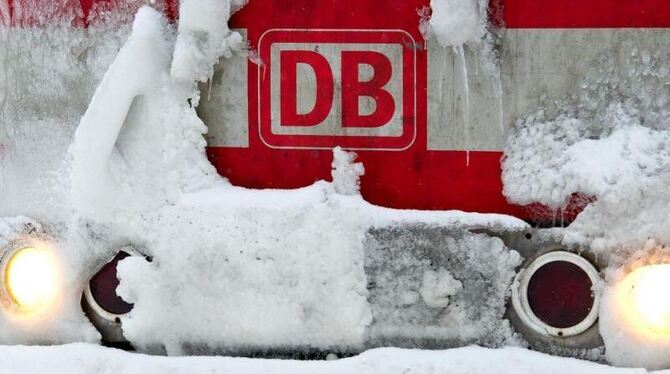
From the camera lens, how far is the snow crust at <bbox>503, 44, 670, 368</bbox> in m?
1.64

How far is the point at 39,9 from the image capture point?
6.07 feet

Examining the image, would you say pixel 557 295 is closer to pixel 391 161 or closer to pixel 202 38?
pixel 391 161

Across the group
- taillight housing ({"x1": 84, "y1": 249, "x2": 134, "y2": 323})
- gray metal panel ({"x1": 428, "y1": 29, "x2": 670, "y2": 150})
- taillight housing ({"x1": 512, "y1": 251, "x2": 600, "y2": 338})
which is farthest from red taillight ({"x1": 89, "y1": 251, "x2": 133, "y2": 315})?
taillight housing ({"x1": 512, "y1": 251, "x2": 600, "y2": 338})

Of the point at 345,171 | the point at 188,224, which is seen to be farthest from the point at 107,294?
the point at 345,171

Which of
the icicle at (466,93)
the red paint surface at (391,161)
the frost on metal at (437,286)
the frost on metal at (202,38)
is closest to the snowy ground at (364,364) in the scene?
the frost on metal at (437,286)

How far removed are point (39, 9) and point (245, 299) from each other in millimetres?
792

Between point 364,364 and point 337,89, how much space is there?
0.57 meters

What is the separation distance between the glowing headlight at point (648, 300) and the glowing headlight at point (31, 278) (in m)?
1.24

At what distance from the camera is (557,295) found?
1.71 metres

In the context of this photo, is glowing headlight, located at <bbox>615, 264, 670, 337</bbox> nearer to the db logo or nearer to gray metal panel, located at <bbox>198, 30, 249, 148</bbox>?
the db logo

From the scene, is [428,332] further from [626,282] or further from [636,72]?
[636,72]

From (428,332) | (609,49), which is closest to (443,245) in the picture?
(428,332)

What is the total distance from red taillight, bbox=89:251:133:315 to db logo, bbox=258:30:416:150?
47cm

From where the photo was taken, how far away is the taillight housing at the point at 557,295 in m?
1.69
